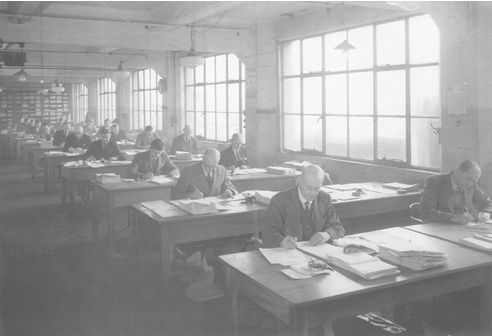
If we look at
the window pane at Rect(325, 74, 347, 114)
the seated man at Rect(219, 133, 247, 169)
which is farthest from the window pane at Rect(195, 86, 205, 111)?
the window pane at Rect(325, 74, 347, 114)

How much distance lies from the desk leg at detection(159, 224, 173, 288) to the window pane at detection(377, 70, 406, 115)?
12.3 ft

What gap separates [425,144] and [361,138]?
1143 millimetres

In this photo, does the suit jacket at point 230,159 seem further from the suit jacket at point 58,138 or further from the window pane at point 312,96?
the suit jacket at point 58,138

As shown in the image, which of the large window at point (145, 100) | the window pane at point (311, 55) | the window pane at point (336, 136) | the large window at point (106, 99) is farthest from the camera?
the large window at point (106, 99)

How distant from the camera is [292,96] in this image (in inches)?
359

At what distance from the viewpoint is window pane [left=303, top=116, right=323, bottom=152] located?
8.45 metres

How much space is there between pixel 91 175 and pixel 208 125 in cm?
436

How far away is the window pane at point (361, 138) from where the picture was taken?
7.49m

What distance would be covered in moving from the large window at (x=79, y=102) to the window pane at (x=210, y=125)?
1343 cm

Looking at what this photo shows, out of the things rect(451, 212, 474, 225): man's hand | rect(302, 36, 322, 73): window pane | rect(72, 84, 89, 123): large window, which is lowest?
rect(451, 212, 474, 225): man's hand

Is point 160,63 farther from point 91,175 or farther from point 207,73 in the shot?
point 91,175

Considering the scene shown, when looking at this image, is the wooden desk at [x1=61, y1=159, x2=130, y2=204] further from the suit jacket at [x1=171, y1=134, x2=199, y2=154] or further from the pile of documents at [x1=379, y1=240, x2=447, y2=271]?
the pile of documents at [x1=379, y1=240, x2=447, y2=271]

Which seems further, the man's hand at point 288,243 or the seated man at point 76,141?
the seated man at point 76,141

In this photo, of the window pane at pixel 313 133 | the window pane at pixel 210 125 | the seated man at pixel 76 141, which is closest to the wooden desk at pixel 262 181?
the window pane at pixel 313 133
